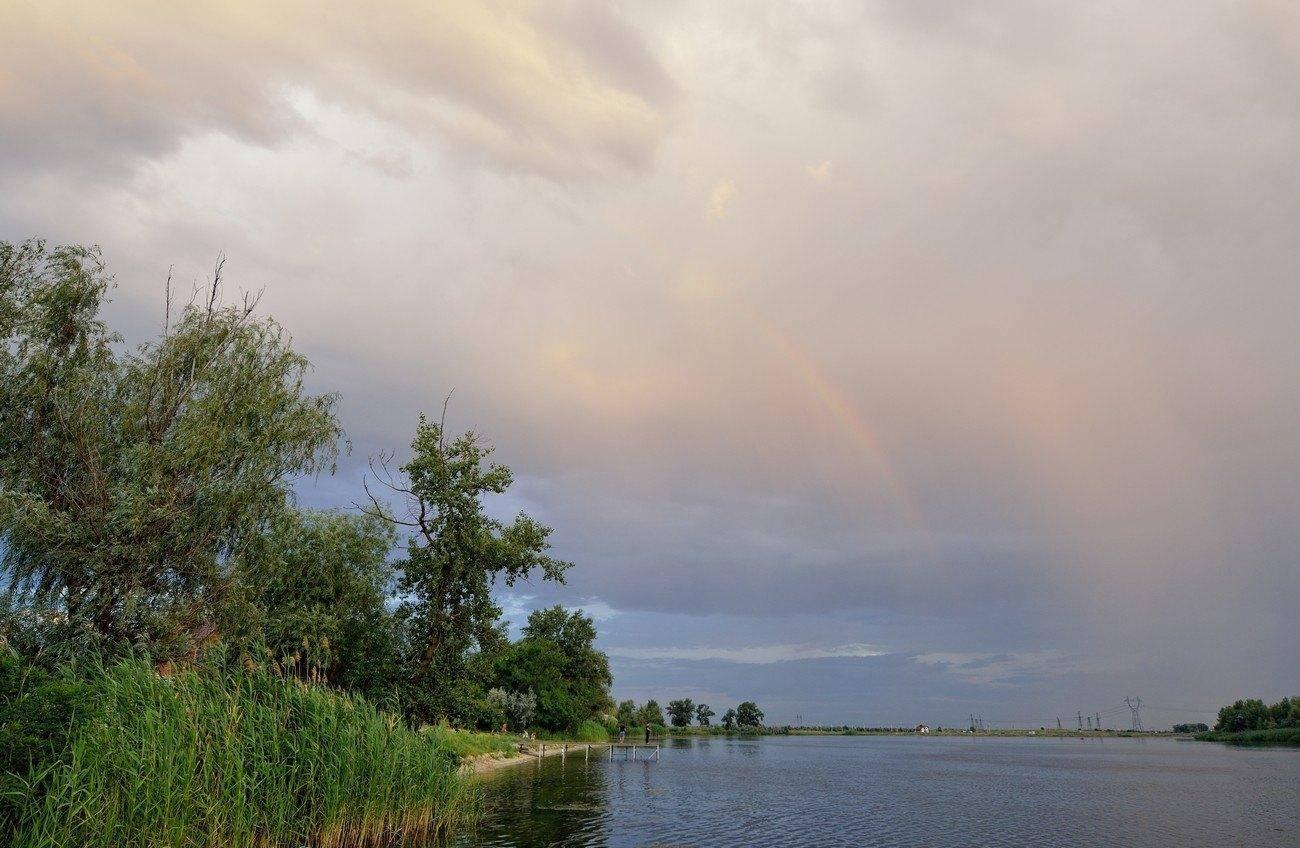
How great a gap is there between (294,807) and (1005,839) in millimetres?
32440

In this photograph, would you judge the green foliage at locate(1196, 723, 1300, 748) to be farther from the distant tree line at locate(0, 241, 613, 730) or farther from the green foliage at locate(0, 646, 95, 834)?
the green foliage at locate(0, 646, 95, 834)

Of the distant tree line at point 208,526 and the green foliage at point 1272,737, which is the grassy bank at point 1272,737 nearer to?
the green foliage at point 1272,737

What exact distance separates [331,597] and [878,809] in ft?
123

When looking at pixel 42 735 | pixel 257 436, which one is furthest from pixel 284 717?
pixel 257 436

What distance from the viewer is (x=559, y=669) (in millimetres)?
134000

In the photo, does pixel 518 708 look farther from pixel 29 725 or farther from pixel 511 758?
pixel 29 725

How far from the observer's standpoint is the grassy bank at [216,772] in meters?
15.6

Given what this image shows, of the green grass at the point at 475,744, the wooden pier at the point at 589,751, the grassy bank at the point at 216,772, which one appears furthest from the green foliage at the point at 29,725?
the wooden pier at the point at 589,751

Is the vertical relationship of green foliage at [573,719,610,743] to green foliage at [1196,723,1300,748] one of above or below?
above

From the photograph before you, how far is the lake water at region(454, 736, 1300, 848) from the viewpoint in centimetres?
3634

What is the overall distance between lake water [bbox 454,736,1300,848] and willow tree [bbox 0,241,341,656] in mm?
18037

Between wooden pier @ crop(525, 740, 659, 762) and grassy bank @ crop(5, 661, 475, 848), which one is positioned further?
wooden pier @ crop(525, 740, 659, 762)

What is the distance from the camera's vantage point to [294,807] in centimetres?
2169

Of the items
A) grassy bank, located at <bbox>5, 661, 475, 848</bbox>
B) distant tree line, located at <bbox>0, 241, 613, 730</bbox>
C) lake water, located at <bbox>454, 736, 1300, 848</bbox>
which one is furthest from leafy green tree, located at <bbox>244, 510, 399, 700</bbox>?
grassy bank, located at <bbox>5, 661, 475, 848</bbox>
